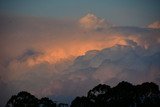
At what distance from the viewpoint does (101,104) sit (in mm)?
127625

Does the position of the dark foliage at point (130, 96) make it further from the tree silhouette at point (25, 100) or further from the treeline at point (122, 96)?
the tree silhouette at point (25, 100)

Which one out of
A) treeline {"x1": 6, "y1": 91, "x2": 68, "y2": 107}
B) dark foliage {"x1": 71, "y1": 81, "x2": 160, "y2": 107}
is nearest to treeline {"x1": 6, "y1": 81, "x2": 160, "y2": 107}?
dark foliage {"x1": 71, "y1": 81, "x2": 160, "y2": 107}

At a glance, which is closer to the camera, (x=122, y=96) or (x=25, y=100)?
(x=122, y=96)

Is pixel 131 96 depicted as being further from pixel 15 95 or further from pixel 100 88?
pixel 15 95

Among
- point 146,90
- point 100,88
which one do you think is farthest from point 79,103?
point 146,90

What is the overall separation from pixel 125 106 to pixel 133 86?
689cm

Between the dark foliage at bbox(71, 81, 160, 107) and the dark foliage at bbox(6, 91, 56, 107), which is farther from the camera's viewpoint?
the dark foliage at bbox(6, 91, 56, 107)

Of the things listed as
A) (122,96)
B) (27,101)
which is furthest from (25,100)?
(122,96)

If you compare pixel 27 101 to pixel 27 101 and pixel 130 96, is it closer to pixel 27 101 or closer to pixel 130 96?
pixel 27 101

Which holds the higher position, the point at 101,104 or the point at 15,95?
the point at 15,95

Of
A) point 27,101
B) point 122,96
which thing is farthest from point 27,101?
point 122,96

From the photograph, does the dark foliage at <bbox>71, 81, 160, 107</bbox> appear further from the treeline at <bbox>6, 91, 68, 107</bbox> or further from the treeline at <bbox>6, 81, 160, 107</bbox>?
the treeline at <bbox>6, 91, 68, 107</bbox>

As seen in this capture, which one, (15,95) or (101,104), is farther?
(15,95)

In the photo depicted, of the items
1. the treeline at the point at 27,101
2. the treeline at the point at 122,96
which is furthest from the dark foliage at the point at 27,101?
the treeline at the point at 122,96
